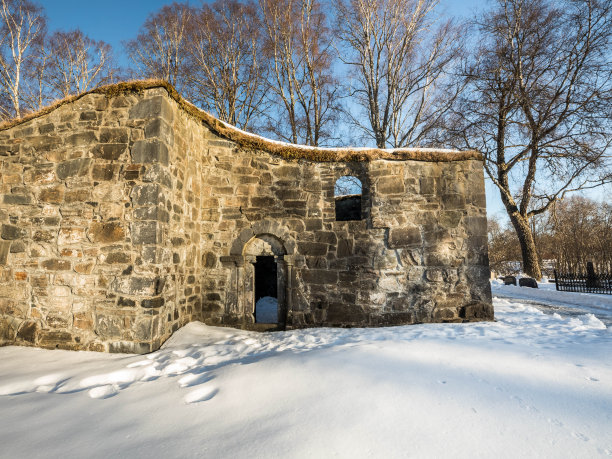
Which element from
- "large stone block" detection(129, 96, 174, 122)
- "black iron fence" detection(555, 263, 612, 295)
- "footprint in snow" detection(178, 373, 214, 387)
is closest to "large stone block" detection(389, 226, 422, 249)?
"footprint in snow" detection(178, 373, 214, 387)

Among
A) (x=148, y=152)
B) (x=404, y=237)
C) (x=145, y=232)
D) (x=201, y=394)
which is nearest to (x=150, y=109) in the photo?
(x=148, y=152)

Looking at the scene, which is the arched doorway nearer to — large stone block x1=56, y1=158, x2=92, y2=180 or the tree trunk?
large stone block x1=56, y1=158, x2=92, y2=180

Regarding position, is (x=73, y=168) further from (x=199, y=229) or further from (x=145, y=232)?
(x=199, y=229)

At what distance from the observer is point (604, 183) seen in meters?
13.8

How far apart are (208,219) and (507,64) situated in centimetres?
1535

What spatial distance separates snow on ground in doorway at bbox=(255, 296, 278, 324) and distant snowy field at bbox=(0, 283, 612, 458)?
276 cm

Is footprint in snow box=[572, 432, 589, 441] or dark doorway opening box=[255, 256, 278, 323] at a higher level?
dark doorway opening box=[255, 256, 278, 323]

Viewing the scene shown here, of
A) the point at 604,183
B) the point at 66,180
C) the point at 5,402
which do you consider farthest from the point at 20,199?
the point at 604,183

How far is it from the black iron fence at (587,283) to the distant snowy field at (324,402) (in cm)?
928

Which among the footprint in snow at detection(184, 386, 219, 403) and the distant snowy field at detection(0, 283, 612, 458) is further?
the footprint in snow at detection(184, 386, 219, 403)

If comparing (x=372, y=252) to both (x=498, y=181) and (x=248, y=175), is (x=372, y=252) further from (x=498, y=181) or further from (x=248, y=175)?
(x=498, y=181)

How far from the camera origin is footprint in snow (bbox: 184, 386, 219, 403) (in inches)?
93.7

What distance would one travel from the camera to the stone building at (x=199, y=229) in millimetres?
4137

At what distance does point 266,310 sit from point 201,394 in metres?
5.20
